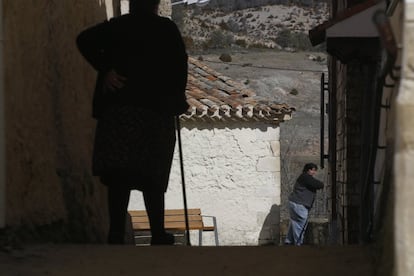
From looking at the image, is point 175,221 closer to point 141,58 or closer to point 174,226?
point 174,226

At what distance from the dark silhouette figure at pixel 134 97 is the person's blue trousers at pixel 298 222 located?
8.93m

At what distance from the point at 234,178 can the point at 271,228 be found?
0.99 m

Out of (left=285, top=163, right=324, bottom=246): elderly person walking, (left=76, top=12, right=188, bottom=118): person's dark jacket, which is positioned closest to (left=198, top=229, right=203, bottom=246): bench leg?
(left=285, top=163, right=324, bottom=246): elderly person walking

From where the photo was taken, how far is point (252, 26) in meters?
62.3

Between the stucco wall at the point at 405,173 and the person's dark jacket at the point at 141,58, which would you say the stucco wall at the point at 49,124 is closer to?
the person's dark jacket at the point at 141,58

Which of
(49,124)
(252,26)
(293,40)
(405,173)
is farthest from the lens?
(252,26)

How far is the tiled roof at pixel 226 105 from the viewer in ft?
45.5

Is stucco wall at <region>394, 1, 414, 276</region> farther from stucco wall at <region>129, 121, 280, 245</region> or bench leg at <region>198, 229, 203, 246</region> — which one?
stucco wall at <region>129, 121, 280, 245</region>

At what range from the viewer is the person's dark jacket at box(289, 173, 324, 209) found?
45.9ft

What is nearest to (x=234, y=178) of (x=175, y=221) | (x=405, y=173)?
(x=175, y=221)

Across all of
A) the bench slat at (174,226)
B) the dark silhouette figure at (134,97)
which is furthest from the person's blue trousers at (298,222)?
the dark silhouette figure at (134,97)

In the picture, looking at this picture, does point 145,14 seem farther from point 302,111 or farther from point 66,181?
point 302,111

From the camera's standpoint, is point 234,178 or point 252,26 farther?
point 252,26

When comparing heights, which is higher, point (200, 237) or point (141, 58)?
point (141, 58)
